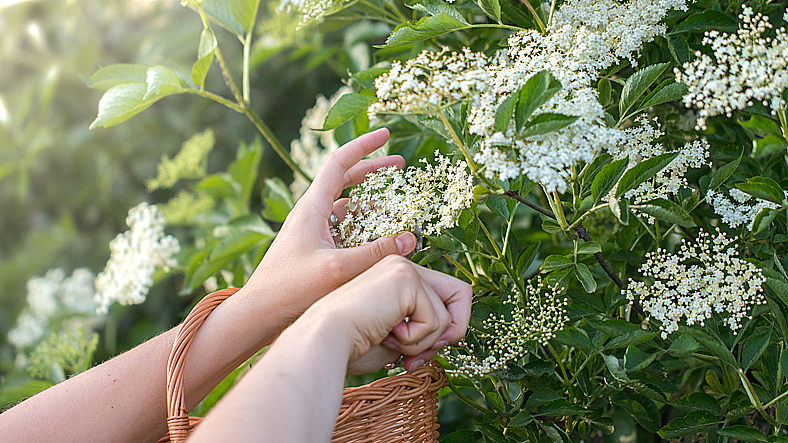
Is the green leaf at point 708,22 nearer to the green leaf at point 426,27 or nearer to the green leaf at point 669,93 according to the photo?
the green leaf at point 669,93

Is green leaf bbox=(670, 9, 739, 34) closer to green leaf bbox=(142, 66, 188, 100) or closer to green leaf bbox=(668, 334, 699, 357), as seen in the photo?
green leaf bbox=(668, 334, 699, 357)

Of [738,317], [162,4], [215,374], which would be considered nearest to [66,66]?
[162,4]

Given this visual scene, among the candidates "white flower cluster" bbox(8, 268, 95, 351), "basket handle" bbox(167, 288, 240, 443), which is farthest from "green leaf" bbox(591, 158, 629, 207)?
"white flower cluster" bbox(8, 268, 95, 351)

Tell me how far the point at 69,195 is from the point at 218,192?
982 millimetres

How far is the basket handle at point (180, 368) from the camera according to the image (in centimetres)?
49

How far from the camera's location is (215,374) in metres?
0.63

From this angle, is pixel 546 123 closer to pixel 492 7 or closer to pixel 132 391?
A: pixel 492 7

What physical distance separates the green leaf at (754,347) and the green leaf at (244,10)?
0.74 m

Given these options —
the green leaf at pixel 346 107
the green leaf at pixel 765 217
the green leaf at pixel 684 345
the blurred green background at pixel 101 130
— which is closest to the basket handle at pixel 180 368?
the green leaf at pixel 346 107

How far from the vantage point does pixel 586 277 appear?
49 centimetres

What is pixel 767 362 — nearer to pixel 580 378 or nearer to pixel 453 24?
pixel 580 378

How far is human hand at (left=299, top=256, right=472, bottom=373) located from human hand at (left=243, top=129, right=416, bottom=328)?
5 cm

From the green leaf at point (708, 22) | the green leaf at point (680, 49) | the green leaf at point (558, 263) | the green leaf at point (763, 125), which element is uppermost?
the green leaf at point (708, 22)

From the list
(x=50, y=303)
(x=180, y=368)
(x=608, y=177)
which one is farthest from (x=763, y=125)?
(x=50, y=303)
